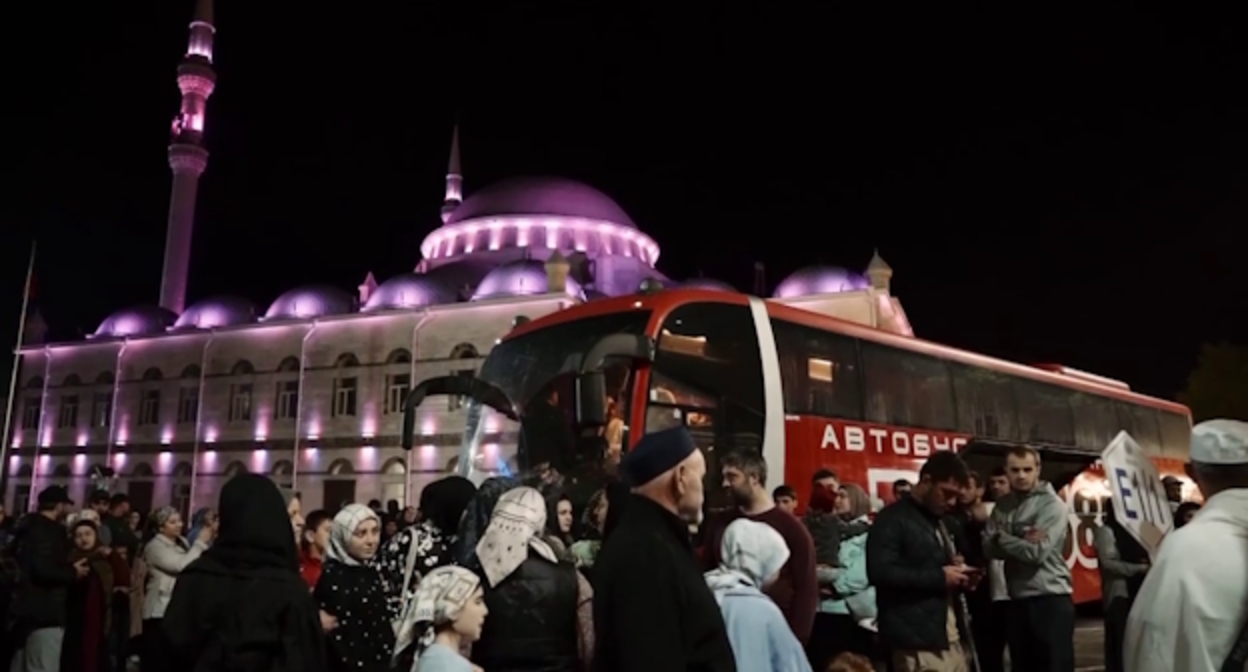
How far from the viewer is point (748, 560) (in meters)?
3.26

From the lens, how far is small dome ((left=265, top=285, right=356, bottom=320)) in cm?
3557

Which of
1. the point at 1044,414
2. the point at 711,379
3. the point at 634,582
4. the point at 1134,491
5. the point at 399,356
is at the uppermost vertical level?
the point at 399,356

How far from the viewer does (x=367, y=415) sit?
3234cm

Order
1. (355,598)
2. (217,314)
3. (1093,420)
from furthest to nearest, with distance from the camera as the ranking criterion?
(217,314)
(1093,420)
(355,598)

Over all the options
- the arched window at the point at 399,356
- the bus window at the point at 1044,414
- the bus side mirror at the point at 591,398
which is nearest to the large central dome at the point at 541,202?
the arched window at the point at 399,356

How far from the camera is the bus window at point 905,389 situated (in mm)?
9969

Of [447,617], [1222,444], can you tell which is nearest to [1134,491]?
[1222,444]

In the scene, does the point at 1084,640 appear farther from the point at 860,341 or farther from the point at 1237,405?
the point at 1237,405

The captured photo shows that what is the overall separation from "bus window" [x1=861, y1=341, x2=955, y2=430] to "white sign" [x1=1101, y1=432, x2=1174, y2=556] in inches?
206

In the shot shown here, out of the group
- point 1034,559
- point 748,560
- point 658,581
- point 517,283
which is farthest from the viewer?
point 517,283

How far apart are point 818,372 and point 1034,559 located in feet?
14.1

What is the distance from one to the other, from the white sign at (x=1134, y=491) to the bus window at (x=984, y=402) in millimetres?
6422

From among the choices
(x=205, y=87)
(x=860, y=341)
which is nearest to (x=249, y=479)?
(x=860, y=341)

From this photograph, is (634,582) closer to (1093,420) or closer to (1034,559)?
(1034,559)
